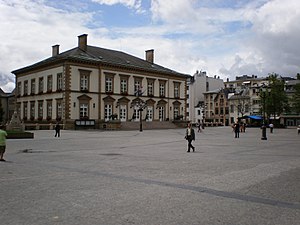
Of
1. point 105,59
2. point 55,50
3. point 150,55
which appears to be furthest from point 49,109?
point 150,55

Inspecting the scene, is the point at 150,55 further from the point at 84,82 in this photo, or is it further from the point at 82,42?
the point at 84,82

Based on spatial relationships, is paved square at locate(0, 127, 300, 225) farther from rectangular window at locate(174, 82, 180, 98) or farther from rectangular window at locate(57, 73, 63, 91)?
rectangular window at locate(174, 82, 180, 98)

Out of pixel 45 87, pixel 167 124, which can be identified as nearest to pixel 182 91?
pixel 167 124

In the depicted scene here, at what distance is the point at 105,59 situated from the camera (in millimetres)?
57688

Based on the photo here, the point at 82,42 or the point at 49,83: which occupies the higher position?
the point at 82,42

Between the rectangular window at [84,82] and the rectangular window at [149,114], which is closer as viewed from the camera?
the rectangular window at [84,82]

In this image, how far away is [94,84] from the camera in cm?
5547

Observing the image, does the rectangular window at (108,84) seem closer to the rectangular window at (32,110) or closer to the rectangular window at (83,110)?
the rectangular window at (83,110)

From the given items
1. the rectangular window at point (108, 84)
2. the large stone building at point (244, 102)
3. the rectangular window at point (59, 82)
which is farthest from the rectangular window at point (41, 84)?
the large stone building at point (244, 102)

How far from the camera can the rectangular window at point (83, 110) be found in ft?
177

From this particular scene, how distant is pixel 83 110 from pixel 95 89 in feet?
13.0

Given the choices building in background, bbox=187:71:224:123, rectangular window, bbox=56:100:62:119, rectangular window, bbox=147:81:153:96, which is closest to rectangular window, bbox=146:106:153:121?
rectangular window, bbox=147:81:153:96

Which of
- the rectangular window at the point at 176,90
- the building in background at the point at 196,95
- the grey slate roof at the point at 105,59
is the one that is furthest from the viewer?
the building in background at the point at 196,95

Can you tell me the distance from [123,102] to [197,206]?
5300cm
